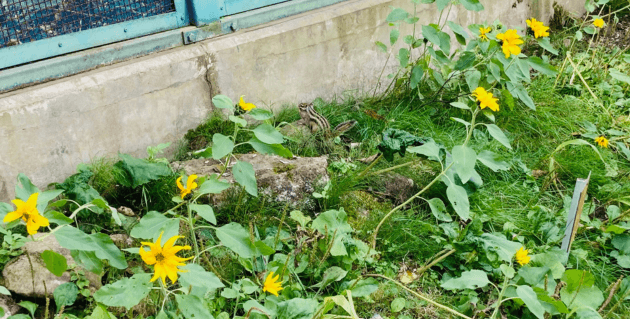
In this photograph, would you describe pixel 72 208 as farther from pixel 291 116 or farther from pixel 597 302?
pixel 597 302

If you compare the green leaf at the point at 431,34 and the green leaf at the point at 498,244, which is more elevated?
the green leaf at the point at 431,34

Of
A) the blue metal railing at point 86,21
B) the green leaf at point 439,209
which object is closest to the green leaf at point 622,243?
the green leaf at point 439,209

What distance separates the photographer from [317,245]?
10.1ft

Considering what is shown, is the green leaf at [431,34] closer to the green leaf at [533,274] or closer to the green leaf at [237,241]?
the green leaf at [533,274]

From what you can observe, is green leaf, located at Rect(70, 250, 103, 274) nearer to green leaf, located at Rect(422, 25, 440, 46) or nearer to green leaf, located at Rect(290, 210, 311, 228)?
green leaf, located at Rect(290, 210, 311, 228)

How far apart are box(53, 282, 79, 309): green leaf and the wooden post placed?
2271 mm

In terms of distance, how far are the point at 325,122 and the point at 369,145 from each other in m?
0.32

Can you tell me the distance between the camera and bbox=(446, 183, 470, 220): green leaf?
3.09m

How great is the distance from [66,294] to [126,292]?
60 centimetres

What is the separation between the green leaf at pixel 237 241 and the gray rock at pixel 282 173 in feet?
2.84

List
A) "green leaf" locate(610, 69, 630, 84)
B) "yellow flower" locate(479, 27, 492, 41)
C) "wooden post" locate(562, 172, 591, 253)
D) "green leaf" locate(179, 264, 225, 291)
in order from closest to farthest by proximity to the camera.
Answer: "green leaf" locate(179, 264, 225, 291)
"wooden post" locate(562, 172, 591, 253)
"yellow flower" locate(479, 27, 492, 41)
"green leaf" locate(610, 69, 630, 84)

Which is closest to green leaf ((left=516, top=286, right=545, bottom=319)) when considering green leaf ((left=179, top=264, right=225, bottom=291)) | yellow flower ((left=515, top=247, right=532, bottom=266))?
yellow flower ((left=515, top=247, right=532, bottom=266))

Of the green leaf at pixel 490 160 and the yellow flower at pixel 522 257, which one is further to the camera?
the green leaf at pixel 490 160

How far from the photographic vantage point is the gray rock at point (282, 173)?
3.40 m
